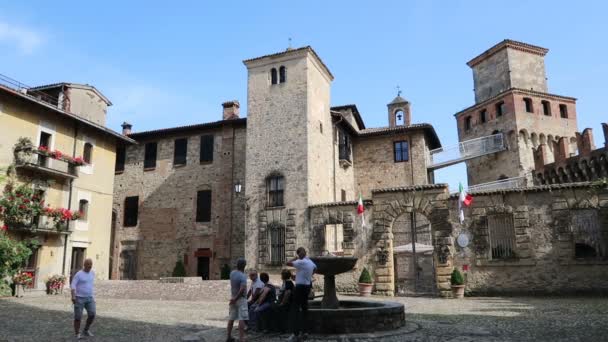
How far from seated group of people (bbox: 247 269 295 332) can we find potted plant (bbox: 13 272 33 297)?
42.0ft

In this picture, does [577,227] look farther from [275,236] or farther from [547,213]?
[275,236]

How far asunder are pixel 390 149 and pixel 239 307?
70.1 feet

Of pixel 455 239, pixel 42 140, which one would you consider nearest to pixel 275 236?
pixel 455 239

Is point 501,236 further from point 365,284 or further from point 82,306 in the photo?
point 82,306

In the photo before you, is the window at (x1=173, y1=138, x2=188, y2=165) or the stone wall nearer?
the stone wall

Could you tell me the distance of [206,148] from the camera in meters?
26.8

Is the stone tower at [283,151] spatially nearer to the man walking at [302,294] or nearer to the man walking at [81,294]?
the man walking at [81,294]

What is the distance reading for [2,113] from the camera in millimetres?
18109

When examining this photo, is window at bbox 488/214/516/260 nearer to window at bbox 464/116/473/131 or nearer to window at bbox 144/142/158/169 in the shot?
window at bbox 144/142/158/169

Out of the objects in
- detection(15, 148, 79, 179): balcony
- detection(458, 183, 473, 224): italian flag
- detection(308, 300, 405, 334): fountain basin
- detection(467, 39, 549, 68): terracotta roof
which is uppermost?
detection(467, 39, 549, 68): terracotta roof

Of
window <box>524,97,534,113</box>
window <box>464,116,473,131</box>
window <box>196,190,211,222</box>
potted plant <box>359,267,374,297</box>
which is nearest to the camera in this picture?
potted plant <box>359,267,374,297</box>

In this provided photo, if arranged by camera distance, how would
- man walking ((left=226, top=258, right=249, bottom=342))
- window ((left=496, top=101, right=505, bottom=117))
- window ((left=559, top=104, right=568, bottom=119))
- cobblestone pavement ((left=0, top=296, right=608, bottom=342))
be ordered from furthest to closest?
1. window ((left=559, top=104, right=568, bottom=119))
2. window ((left=496, top=101, right=505, bottom=117))
3. cobblestone pavement ((left=0, top=296, right=608, bottom=342))
4. man walking ((left=226, top=258, right=249, bottom=342))

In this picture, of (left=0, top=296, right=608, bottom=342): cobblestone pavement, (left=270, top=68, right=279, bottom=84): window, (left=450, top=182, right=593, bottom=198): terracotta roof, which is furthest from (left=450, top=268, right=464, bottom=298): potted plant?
(left=270, top=68, right=279, bottom=84): window

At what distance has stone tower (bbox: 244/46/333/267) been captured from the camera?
859 inches
